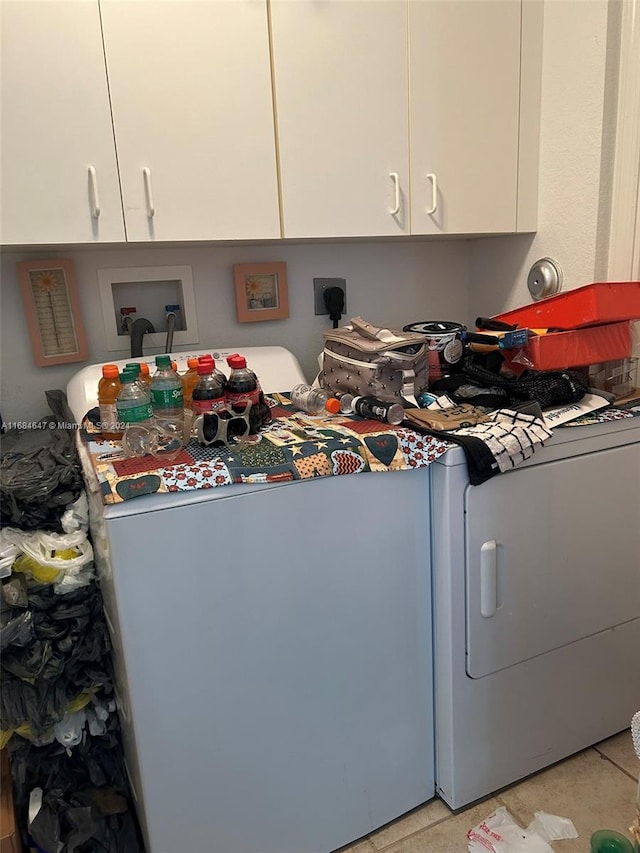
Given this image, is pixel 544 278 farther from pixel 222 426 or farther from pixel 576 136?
pixel 222 426

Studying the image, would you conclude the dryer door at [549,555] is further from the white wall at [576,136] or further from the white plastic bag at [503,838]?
the white wall at [576,136]

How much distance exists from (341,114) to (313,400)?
2.42 feet

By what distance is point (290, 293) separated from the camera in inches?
74.8

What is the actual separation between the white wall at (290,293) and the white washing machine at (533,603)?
0.88 m

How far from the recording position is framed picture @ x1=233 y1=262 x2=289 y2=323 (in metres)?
1.80

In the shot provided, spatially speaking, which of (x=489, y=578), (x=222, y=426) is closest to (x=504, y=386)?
(x=489, y=578)

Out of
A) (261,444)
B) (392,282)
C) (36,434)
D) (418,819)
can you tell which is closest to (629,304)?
(392,282)

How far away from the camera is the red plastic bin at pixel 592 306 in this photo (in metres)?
1.40

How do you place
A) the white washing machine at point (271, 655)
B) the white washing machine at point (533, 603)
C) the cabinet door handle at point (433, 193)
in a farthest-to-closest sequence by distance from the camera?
1. the cabinet door handle at point (433, 193)
2. the white washing machine at point (533, 603)
3. the white washing machine at point (271, 655)

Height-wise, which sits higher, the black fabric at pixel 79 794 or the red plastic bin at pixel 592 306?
the red plastic bin at pixel 592 306

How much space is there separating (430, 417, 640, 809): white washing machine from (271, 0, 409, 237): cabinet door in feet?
2.45

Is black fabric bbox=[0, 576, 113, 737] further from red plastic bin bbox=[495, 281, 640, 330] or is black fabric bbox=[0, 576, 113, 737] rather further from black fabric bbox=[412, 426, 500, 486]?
red plastic bin bbox=[495, 281, 640, 330]

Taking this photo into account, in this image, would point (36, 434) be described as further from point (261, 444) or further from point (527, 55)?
point (527, 55)

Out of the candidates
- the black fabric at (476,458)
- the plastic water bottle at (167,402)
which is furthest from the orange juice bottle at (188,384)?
the black fabric at (476,458)
